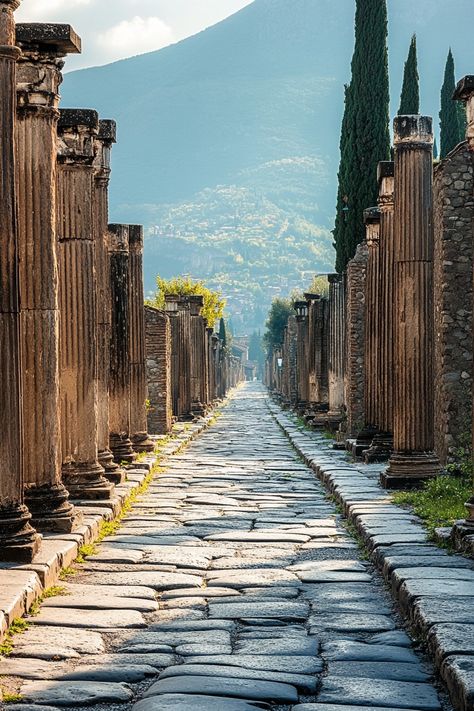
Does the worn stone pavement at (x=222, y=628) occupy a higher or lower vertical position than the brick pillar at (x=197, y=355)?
lower

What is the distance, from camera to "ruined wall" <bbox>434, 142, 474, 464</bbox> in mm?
14156

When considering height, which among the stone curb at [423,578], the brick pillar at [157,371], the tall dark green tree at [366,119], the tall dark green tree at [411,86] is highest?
the tall dark green tree at [411,86]

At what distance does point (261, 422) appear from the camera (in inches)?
1355

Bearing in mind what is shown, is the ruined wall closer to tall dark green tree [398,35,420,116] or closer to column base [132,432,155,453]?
column base [132,432,155,453]

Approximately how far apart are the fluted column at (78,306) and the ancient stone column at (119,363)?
4230mm

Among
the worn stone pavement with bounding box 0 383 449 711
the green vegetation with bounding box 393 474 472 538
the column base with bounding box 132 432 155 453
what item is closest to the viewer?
the worn stone pavement with bounding box 0 383 449 711

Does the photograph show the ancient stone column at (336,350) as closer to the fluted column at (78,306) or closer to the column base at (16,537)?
the fluted column at (78,306)

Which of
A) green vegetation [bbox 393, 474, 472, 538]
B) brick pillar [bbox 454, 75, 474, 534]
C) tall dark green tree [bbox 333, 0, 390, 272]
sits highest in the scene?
tall dark green tree [bbox 333, 0, 390, 272]

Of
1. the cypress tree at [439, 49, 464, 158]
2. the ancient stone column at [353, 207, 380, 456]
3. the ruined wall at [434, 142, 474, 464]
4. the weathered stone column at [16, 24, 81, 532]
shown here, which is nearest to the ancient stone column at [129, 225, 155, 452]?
the ancient stone column at [353, 207, 380, 456]

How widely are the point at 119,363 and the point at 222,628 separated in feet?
32.8

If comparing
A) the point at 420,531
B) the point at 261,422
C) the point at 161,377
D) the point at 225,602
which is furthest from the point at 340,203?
the point at 225,602

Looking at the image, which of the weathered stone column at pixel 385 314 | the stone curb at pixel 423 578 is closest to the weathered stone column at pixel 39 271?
the stone curb at pixel 423 578

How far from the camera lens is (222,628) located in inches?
259

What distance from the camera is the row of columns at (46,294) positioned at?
25.9 feet
